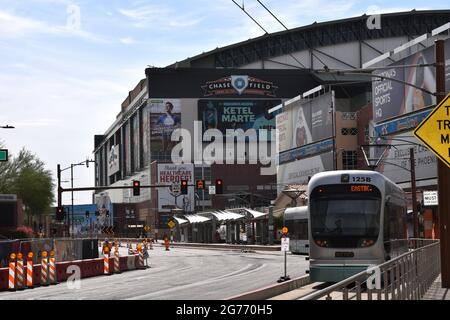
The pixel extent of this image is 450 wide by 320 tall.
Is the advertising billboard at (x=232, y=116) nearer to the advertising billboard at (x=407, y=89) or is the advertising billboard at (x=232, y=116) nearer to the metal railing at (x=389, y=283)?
the advertising billboard at (x=407, y=89)

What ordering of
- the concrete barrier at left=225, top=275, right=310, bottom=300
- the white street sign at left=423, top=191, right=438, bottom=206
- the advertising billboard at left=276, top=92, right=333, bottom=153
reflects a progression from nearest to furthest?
the concrete barrier at left=225, top=275, right=310, bottom=300
the white street sign at left=423, top=191, right=438, bottom=206
the advertising billboard at left=276, top=92, right=333, bottom=153

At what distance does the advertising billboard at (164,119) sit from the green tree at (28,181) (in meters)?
64.1

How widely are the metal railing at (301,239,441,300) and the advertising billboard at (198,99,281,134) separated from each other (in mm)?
137371

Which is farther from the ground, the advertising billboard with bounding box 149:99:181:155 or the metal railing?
the advertising billboard with bounding box 149:99:181:155

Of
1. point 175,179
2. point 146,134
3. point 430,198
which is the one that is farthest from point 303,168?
point 146,134

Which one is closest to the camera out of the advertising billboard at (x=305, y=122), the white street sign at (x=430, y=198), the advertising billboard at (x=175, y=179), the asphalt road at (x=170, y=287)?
the asphalt road at (x=170, y=287)

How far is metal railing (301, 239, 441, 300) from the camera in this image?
9.08 metres

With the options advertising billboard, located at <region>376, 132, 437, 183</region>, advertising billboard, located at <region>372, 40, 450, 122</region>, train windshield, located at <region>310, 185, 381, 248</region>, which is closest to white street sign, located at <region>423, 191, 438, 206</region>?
advertising billboard, located at <region>376, 132, 437, 183</region>

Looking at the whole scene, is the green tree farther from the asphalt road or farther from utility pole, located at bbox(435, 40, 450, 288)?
utility pole, located at bbox(435, 40, 450, 288)

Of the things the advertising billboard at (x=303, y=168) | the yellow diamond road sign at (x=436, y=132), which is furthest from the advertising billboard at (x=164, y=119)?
the yellow diamond road sign at (x=436, y=132)

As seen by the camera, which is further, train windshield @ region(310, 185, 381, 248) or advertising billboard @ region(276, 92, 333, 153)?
advertising billboard @ region(276, 92, 333, 153)

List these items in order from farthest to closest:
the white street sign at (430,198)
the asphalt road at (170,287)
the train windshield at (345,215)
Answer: the white street sign at (430,198)
the asphalt road at (170,287)
the train windshield at (345,215)

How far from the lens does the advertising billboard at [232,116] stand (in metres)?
160

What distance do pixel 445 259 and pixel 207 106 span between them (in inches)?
5534
